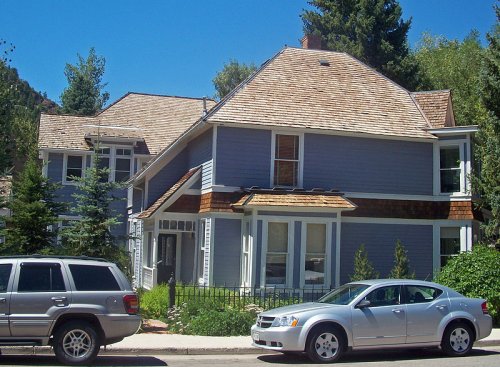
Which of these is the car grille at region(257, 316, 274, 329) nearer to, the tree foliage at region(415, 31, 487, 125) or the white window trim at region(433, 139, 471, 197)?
the white window trim at region(433, 139, 471, 197)

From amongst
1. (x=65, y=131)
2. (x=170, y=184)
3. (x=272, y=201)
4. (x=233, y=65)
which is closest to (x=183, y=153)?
(x=170, y=184)

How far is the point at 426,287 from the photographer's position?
1314 cm

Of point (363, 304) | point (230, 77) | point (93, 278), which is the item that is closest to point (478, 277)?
point (363, 304)

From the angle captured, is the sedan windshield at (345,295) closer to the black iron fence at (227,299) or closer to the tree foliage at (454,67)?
the black iron fence at (227,299)

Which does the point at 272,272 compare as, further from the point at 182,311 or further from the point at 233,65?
the point at 233,65

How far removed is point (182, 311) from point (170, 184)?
380 inches

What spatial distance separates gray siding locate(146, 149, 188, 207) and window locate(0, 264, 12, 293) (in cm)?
1401

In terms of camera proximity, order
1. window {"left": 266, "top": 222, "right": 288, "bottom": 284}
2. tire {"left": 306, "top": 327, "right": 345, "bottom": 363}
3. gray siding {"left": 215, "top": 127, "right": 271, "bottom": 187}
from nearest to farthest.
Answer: tire {"left": 306, "top": 327, "right": 345, "bottom": 363} < window {"left": 266, "top": 222, "right": 288, "bottom": 284} < gray siding {"left": 215, "top": 127, "right": 271, "bottom": 187}

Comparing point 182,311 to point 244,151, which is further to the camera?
point 244,151

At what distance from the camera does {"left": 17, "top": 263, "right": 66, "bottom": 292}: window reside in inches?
439

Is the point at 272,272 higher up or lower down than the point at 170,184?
lower down

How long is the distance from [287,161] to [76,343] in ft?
40.1

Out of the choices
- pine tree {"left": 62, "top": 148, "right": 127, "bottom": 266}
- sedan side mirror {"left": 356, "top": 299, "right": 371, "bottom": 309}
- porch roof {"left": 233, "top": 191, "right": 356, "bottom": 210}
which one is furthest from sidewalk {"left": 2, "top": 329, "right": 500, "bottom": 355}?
porch roof {"left": 233, "top": 191, "right": 356, "bottom": 210}

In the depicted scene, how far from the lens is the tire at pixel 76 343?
36.2 feet
